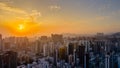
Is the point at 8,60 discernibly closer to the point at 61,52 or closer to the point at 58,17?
the point at 61,52

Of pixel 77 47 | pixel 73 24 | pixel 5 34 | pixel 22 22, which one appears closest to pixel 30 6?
pixel 22 22

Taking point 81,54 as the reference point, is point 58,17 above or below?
above

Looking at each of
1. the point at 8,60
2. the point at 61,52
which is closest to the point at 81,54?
the point at 61,52

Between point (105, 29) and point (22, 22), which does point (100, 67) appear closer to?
point (105, 29)

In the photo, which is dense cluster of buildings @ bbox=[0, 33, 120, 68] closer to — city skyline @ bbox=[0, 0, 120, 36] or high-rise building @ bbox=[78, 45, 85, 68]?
high-rise building @ bbox=[78, 45, 85, 68]

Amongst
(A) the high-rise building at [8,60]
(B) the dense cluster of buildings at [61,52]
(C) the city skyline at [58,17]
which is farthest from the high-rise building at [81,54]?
(A) the high-rise building at [8,60]

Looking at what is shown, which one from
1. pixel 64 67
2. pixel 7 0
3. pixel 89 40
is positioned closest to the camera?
pixel 7 0

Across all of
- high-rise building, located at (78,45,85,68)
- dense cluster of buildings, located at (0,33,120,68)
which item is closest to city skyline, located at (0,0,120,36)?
dense cluster of buildings, located at (0,33,120,68)
